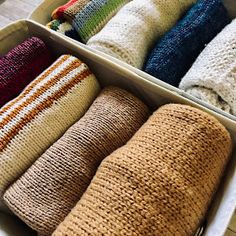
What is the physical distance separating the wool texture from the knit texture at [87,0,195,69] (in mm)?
144

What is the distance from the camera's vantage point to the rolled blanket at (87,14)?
3.16 ft

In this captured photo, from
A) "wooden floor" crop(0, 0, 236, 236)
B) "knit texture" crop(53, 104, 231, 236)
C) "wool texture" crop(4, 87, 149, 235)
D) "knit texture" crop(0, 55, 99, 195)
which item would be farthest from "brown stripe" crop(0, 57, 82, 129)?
"wooden floor" crop(0, 0, 236, 236)

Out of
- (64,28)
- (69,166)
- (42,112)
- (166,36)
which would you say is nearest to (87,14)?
(64,28)

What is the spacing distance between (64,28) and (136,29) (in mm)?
209

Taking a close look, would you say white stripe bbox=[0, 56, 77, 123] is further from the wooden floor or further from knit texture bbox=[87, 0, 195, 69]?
the wooden floor

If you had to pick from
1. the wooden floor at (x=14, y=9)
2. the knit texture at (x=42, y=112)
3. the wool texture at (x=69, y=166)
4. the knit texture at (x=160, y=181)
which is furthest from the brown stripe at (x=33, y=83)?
the wooden floor at (x=14, y=9)

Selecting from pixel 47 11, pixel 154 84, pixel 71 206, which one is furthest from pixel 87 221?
pixel 47 11

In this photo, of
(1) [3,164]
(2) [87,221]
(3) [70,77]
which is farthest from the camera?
(3) [70,77]

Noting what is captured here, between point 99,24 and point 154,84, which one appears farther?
point 99,24

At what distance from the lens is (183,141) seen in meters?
0.68

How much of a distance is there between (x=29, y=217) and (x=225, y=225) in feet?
1.15

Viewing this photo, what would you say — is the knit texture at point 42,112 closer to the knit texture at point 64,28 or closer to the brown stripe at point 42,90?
the brown stripe at point 42,90

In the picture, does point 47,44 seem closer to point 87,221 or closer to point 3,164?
point 3,164

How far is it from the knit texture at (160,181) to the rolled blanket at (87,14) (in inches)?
14.6
